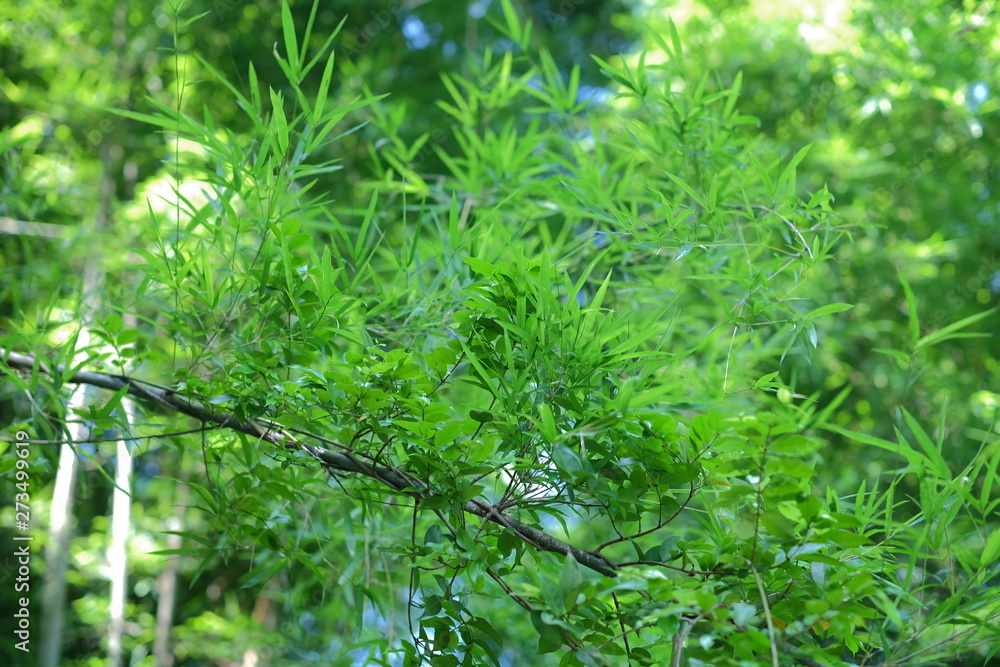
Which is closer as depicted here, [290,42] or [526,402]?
[526,402]

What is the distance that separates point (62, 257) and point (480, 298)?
6.59ft

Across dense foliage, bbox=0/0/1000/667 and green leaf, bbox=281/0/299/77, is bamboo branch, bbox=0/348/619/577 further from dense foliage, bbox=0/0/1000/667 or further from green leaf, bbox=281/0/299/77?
green leaf, bbox=281/0/299/77

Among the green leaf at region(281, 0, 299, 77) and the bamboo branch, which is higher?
the green leaf at region(281, 0, 299, 77)

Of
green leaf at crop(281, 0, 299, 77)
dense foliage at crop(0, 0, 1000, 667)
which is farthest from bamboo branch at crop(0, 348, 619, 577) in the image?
green leaf at crop(281, 0, 299, 77)

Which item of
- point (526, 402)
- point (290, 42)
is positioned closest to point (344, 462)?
point (526, 402)

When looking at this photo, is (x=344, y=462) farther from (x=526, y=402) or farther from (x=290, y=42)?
(x=290, y=42)

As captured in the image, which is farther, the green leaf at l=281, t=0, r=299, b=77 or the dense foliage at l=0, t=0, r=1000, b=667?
the green leaf at l=281, t=0, r=299, b=77

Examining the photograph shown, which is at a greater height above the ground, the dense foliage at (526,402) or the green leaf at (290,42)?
the green leaf at (290,42)

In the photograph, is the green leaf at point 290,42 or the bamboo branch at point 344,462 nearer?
the bamboo branch at point 344,462

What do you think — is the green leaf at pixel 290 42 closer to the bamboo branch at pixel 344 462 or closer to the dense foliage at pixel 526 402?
the dense foliage at pixel 526 402

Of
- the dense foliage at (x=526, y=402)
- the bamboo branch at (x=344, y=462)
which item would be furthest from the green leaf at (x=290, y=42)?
the bamboo branch at (x=344, y=462)

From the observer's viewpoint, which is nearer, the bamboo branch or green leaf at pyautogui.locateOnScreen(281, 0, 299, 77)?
the bamboo branch

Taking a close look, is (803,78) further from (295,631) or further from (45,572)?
(45,572)

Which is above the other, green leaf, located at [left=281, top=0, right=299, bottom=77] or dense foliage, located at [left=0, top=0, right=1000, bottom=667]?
green leaf, located at [left=281, top=0, right=299, bottom=77]
